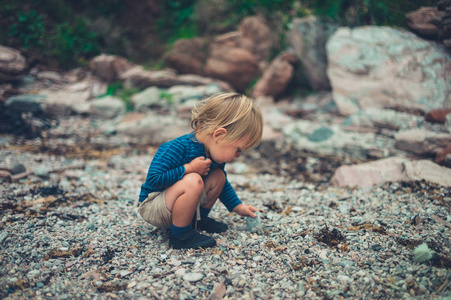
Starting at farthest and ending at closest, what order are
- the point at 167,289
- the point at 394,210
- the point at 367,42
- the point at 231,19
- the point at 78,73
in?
the point at 231,19, the point at 78,73, the point at 367,42, the point at 394,210, the point at 167,289

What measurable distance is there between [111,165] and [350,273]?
13.7ft

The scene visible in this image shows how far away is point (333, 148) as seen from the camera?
5801 mm

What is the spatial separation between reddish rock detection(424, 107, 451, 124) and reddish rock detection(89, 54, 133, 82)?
307 inches

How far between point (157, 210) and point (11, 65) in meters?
7.16

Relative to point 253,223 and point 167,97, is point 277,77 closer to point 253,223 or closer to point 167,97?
point 167,97

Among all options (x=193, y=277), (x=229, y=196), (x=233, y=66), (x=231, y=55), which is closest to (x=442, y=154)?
(x=229, y=196)

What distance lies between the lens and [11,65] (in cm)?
727

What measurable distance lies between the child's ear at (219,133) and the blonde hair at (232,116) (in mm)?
31

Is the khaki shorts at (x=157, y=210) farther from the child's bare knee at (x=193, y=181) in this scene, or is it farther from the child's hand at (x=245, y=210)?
the child's hand at (x=245, y=210)

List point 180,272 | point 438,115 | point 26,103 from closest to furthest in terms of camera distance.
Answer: point 180,272
point 438,115
point 26,103

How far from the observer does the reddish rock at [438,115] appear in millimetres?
5414

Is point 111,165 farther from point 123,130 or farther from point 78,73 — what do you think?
point 78,73

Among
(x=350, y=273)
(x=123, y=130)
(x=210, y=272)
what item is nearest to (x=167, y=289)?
(x=210, y=272)

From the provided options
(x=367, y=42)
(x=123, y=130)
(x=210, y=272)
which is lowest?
(x=123, y=130)
